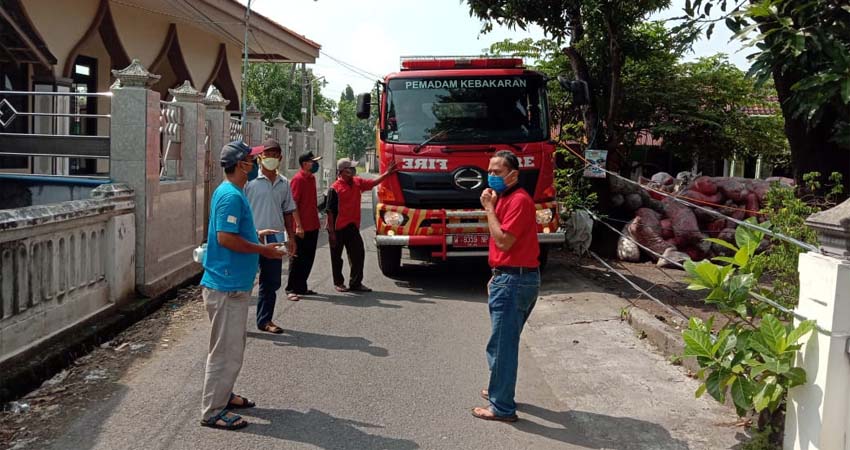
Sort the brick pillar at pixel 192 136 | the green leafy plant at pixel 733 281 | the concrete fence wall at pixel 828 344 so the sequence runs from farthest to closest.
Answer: the brick pillar at pixel 192 136, the green leafy plant at pixel 733 281, the concrete fence wall at pixel 828 344

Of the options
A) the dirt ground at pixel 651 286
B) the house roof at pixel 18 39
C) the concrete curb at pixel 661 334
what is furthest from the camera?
the house roof at pixel 18 39

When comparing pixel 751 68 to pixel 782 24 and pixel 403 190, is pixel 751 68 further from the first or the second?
pixel 403 190

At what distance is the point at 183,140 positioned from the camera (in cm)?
1030

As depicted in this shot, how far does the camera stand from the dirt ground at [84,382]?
468 cm

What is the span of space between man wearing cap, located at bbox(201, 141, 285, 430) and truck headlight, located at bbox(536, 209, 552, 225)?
4.99 metres

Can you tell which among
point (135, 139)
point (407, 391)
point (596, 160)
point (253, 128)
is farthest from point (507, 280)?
point (253, 128)

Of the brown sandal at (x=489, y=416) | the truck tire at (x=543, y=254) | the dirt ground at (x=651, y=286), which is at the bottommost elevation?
Answer: the brown sandal at (x=489, y=416)

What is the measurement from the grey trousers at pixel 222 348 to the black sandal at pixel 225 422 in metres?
0.03

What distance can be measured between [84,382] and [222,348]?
60.7 inches

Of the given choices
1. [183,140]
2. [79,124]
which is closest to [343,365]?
[183,140]

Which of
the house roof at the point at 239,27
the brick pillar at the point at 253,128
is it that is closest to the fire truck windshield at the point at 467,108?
the brick pillar at the point at 253,128

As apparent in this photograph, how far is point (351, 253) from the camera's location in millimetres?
9516

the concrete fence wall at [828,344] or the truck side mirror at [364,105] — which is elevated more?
the truck side mirror at [364,105]

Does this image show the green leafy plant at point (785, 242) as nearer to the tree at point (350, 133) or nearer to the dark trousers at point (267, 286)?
the dark trousers at point (267, 286)
